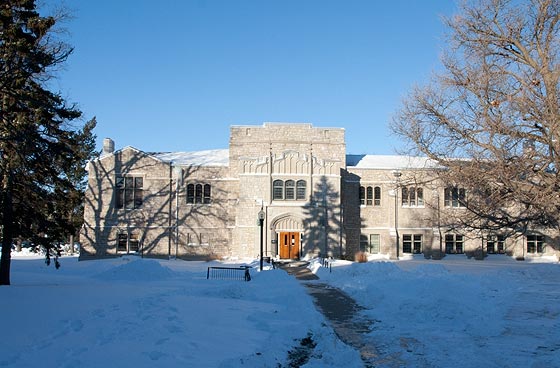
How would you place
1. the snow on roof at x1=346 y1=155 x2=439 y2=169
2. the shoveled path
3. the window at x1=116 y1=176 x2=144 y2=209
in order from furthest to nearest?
the snow on roof at x1=346 y1=155 x2=439 y2=169, the window at x1=116 y1=176 x2=144 y2=209, the shoveled path

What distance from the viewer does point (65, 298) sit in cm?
1441

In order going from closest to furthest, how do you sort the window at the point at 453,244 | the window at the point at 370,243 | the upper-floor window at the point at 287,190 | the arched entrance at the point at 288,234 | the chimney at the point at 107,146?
the arched entrance at the point at 288,234, the upper-floor window at the point at 287,190, the window at the point at 370,243, the window at the point at 453,244, the chimney at the point at 107,146

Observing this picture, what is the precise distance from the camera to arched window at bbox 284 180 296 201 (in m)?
38.8

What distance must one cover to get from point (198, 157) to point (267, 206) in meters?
9.09

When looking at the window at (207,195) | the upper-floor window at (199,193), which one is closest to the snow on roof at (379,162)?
the window at (207,195)

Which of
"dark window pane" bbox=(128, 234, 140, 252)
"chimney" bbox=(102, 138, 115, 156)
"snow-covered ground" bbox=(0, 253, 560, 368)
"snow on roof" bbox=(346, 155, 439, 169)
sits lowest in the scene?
"snow-covered ground" bbox=(0, 253, 560, 368)

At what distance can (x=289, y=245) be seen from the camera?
38.5 meters

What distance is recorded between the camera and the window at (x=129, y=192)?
39562 millimetres

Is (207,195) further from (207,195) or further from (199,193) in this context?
(199,193)

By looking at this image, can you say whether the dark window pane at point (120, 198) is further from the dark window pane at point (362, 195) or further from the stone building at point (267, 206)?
the dark window pane at point (362, 195)

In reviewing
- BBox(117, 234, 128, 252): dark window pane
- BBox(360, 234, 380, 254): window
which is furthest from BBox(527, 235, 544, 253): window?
BBox(117, 234, 128, 252): dark window pane

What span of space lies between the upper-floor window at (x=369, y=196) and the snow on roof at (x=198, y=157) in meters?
11.7

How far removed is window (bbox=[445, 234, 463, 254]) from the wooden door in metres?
13.3

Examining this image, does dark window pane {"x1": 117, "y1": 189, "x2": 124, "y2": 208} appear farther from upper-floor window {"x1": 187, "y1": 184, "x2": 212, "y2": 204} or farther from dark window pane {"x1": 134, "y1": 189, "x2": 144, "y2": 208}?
upper-floor window {"x1": 187, "y1": 184, "x2": 212, "y2": 204}
